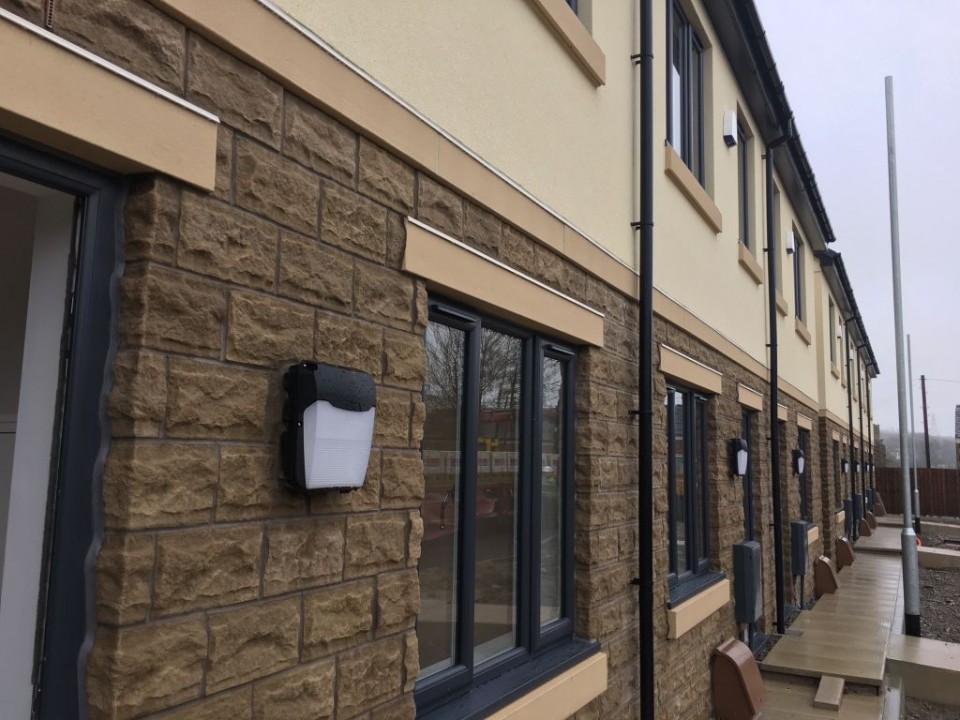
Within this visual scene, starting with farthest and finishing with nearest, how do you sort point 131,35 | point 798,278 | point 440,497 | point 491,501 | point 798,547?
1. point 798,278
2. point 798,547
3. point 491,501
4. point 440,497
5. point 131,35

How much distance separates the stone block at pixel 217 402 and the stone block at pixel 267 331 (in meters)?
0.05

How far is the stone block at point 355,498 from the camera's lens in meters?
2.32

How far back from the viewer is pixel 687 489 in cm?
691

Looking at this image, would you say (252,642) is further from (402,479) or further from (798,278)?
(798,278)

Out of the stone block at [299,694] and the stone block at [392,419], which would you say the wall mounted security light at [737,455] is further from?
the stone block at [299,694]

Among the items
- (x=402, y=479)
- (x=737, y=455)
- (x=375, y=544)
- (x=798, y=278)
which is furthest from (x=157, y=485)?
(x=798, y=278)

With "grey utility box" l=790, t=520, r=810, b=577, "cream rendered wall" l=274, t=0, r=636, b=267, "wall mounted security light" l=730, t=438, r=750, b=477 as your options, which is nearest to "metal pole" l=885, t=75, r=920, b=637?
"grey utility box" l=790, t=520, r=810, b=577

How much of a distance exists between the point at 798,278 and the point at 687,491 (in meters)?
8.97

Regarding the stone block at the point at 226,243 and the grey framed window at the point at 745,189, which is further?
the grey framed window at the point at 745,189

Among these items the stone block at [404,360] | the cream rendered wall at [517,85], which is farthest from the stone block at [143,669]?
the cream rendered wall at [517,85]

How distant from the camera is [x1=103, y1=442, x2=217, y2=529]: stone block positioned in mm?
1773

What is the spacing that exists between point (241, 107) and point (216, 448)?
3.07 ft

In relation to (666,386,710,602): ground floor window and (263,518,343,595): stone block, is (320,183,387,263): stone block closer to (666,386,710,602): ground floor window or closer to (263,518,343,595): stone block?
(263,518,343,595): stone block

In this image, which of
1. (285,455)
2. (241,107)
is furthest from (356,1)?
(285,455)
